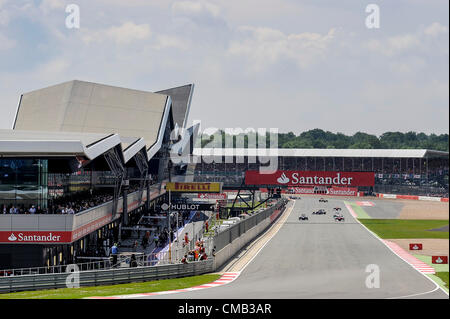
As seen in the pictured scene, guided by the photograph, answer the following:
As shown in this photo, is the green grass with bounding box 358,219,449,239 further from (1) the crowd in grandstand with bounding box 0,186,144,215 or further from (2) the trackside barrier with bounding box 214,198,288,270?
(1) the crowd in grandstand with bounding box 0,186,144,215

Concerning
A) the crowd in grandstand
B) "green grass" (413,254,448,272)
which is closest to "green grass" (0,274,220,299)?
the crowd in grandstand

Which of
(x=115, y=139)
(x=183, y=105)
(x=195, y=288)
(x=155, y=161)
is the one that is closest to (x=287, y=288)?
(x=195, y=288)

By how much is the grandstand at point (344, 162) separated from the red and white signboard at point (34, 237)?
8937cm

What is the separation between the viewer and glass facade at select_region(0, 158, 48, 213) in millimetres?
32188

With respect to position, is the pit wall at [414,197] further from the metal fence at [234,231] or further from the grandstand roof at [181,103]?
the metal fence at [234,231]

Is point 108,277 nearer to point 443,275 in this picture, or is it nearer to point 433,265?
point 443,275

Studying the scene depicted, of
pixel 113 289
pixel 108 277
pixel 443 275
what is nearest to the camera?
pixel 113 289

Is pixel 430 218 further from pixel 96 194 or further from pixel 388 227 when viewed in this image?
pixel 96 194

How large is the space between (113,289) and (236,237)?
15.9 metres

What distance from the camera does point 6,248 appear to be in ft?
102

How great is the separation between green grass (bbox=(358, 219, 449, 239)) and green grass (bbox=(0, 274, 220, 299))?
95.3ft

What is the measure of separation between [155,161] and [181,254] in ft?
165

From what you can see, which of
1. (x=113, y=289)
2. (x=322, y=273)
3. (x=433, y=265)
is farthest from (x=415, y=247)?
(x=113, y=289)

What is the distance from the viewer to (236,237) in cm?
3878
